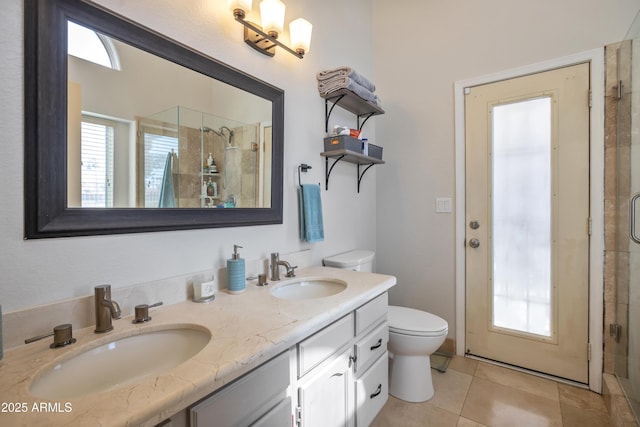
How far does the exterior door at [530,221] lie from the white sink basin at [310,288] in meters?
1.26

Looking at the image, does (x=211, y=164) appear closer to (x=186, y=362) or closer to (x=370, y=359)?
(x=186, y=362)

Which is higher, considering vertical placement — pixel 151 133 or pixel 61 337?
pixel 151 133

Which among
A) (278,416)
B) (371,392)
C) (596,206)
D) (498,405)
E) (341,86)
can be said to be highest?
(341,86)

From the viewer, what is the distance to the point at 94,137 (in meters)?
0.89

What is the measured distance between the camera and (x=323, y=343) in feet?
3.35

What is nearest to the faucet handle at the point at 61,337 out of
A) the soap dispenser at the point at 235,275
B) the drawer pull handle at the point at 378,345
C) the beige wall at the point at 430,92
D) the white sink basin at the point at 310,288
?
the soap dispenser at the point at 235,275

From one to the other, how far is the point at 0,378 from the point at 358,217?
2.00m

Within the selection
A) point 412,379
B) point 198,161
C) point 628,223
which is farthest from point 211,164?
point 628,223

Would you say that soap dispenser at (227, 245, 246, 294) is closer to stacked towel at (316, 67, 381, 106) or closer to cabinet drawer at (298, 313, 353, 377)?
cabinet drawer at (298, 313, 353, 377)

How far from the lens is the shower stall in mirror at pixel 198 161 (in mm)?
1025

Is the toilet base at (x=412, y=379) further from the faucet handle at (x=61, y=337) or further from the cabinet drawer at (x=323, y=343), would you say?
the faucet handle at (x=61, y=337)

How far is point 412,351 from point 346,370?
2.21 feet

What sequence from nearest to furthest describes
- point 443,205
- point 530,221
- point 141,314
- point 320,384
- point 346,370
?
point 141,314, point 320,384, point 346,370, point 530,221, point 443,205

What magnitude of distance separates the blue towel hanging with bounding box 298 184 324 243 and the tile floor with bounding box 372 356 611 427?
1.05 m
